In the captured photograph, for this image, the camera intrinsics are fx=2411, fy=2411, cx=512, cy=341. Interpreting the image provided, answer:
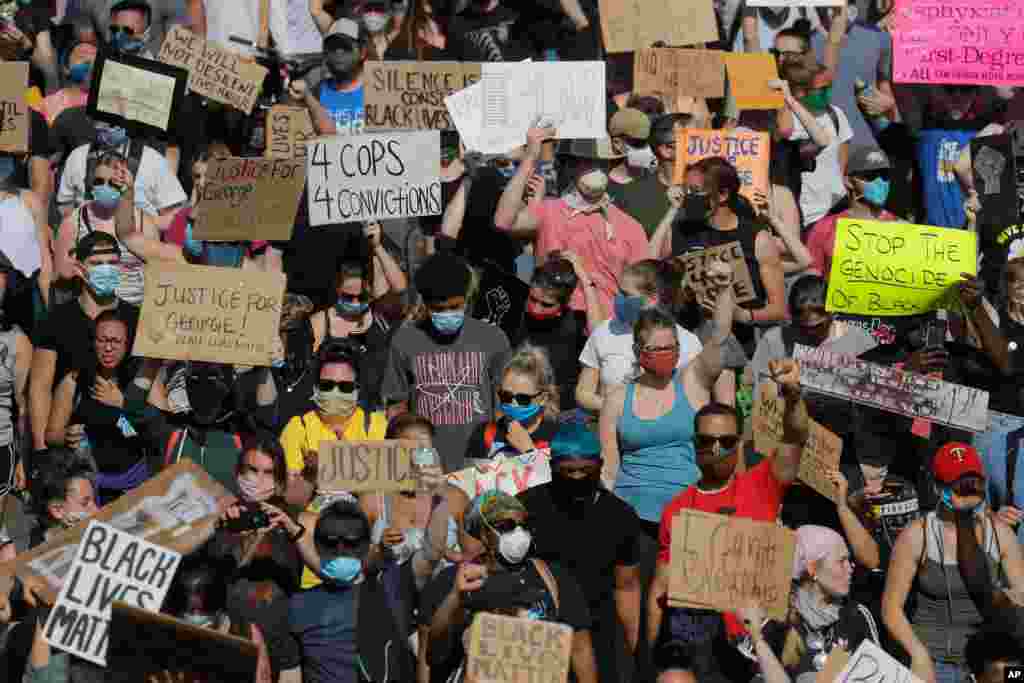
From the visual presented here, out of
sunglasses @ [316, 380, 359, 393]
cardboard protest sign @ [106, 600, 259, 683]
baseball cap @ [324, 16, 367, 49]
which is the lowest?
cardboard protest sign @ [106, 600, 259, 683]

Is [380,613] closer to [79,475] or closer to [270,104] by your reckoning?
[79,475]

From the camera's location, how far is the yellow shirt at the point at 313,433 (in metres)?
11.3

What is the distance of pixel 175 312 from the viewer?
39.5 feet

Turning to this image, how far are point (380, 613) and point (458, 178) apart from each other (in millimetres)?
4023

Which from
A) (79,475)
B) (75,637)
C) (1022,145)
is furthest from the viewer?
(1022,145)

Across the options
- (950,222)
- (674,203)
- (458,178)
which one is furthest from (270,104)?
(950,222)

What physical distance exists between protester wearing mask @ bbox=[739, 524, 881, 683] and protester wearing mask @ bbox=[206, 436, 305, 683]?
6.36 ft

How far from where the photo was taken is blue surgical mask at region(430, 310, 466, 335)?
38.9ft

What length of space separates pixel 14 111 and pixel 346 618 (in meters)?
4.94

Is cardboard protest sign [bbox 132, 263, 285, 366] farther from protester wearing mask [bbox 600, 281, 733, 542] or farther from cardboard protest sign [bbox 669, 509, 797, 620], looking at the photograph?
cardboard protest sign [bbox 669, 509, 797, 620]

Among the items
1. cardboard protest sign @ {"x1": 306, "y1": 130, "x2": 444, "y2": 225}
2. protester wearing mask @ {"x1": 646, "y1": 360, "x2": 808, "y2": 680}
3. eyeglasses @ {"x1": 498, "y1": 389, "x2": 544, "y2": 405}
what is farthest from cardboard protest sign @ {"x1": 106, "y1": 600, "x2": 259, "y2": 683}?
cardboard protest sign @ {"x1": 306, "y1": 130, "x2": 444, "y2": 225}

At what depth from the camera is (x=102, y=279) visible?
12.5m

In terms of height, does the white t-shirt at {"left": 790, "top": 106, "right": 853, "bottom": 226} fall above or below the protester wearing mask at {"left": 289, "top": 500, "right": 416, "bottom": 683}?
above

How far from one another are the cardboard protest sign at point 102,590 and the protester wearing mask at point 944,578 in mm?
3159
